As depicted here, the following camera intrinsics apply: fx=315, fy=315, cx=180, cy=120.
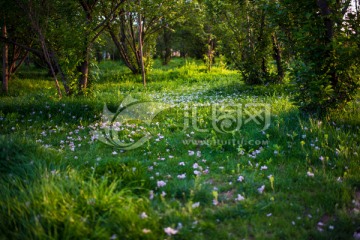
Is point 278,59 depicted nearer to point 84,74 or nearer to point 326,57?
point 326,57

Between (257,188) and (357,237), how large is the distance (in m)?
1.31

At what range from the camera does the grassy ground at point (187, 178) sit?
3.27 m

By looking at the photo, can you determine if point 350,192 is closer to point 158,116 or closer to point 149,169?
point 149,169

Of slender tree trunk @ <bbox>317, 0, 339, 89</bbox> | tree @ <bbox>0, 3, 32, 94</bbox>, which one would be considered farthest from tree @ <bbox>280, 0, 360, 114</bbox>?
tree @ <bbox>0, 3, 32, 94</bbox>

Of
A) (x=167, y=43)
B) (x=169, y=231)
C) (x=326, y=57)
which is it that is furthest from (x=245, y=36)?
(x=167, y=43)

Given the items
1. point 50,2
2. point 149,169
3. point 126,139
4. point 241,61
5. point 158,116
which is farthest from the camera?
point 241,61

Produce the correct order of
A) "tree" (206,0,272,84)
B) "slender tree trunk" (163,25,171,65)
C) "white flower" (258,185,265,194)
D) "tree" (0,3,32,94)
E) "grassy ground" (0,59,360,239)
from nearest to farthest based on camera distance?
"grassy ground" (0,59,360,239)
"white flower" (258,185,265,194)
"tree" (0,3,32,94)
"tree" (206,0,272,84)
"slender tree trunk" (163,25,171,65)

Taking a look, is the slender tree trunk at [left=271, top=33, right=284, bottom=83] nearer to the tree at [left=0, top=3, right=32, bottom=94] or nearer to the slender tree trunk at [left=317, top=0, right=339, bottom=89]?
the slender tree trunk at [left=317, top=0, right=339, bottom=89]

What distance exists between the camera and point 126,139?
650 cm

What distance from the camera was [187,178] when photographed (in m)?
4.62

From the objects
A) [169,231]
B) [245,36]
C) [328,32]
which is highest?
[245,36]

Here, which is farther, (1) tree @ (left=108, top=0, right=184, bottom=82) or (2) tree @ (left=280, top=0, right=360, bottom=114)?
(1) tree @ (left=108, top=0, right=184, bottom=82)

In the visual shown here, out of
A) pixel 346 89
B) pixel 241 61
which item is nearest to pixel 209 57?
pixel 241 61

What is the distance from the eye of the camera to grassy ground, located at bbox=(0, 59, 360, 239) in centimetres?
327
